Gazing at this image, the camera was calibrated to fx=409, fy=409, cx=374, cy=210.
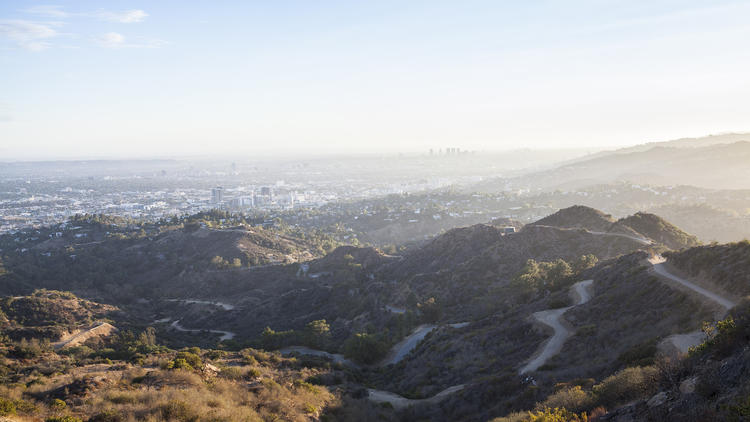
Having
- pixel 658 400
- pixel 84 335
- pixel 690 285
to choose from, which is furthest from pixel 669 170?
pixel 84 335

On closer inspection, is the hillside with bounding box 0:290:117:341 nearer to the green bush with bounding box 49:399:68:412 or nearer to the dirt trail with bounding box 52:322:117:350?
the dirt trail with bounding box 52:322:117:350

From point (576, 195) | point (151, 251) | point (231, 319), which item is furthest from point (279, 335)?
point (576, 195)

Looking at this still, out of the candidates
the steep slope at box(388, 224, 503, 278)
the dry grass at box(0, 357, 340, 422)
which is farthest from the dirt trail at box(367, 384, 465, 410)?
the steep slope at box(388, 224, 503, 278)

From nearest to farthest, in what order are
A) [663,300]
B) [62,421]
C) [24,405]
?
[62,421], [24,405], [663,300]

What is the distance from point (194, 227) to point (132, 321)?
42232mm

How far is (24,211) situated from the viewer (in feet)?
482

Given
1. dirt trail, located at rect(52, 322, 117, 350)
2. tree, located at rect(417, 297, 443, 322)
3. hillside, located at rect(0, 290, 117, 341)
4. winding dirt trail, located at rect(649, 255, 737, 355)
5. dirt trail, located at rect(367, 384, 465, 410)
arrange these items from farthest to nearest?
tree, located at rect(417, 297, 443, 322) → hillside, located at rect(0, 290, 117, 341) → dirt trail, located at rect(52, 322, 117, 350) → dirt trail, located at rect(367, 384, 465, 410) → winding dirt trail, located at rect(649, 255, 737, 355)

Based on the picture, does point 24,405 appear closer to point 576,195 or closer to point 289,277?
point 289,277

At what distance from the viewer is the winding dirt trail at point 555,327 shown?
65.9 feet

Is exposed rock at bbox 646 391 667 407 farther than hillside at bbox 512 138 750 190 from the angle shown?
No

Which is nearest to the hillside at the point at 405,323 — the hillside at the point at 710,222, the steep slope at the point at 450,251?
the steep slope at the point at 450,251

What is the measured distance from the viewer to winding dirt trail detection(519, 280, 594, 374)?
20095 millimetres

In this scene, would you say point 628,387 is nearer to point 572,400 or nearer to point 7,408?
point 572,400

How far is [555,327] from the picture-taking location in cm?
2353
